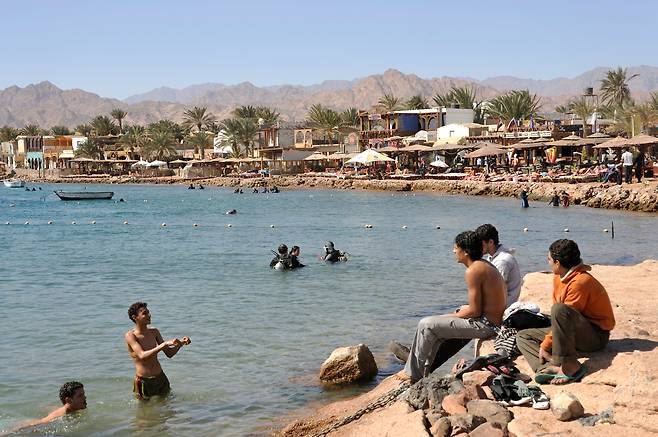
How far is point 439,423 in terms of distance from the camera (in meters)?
6.13

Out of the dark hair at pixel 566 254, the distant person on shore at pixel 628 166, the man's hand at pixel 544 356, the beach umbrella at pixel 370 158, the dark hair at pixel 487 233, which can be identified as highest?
the beach umbrella at pixel 370 158

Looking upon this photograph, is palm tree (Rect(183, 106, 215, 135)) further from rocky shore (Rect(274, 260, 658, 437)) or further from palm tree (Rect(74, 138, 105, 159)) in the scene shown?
rocky shore (Rect(274, 260, 658, 437))

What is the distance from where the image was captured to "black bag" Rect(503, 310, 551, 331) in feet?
24.4

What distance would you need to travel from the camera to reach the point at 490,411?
20.0 ft

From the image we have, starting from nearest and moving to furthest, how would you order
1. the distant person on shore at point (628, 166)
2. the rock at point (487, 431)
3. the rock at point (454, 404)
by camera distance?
the rock at point (487, 431) → the rock at point (454, 404) → the distant person on shore at point (628, 166)

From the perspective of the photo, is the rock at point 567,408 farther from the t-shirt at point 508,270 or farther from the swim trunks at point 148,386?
the swim trunks at point 148,386

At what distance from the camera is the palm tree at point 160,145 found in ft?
328

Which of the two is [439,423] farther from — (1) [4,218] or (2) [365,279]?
(1) [4,218]

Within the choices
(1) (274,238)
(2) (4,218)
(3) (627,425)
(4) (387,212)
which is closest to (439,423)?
(3) (627,425)

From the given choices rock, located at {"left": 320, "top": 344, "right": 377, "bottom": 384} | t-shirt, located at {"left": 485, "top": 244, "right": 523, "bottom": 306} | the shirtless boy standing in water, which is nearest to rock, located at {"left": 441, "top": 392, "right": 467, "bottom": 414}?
t-shirt, located at {"left": 485, "top": 244, "right": 523, "bottom": 306}

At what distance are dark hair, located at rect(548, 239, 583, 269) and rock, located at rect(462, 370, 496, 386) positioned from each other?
1.21 metres

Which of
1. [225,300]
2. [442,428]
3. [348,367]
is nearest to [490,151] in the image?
[225,300]

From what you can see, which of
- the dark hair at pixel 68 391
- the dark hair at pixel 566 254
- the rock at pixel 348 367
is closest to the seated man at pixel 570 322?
the dark hair at pixel 566 254

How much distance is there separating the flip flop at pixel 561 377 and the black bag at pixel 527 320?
0.73 meters
